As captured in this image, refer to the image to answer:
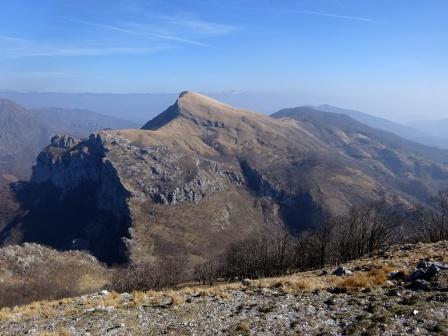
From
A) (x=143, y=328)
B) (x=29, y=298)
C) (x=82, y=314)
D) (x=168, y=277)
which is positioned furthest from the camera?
(x=29, y=298)

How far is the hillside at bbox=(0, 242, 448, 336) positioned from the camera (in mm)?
23734

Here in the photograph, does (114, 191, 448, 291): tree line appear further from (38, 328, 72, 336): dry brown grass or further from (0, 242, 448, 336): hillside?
(38, 328, 72, 336): dry brown grass

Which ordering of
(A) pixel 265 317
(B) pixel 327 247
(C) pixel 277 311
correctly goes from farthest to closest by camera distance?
(B) pixel 327 247
(C) pixel 277 311
(A) pixel 265 317

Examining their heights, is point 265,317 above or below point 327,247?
above

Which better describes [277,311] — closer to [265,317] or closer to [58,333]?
[265,317]

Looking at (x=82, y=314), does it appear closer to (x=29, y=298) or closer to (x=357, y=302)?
(x=357, y=302)

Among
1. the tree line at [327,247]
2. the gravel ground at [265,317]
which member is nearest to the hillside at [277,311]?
the gravel ground at [265,317]

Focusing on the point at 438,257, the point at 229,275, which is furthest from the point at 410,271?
the point at 229,275

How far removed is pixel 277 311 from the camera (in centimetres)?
2695

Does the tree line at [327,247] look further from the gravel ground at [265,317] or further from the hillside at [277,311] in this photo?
the gravel ground at [265,317]

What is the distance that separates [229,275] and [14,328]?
87352 millimetres

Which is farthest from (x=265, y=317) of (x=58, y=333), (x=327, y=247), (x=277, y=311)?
(x=327, y=247)

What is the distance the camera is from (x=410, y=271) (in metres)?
32.6

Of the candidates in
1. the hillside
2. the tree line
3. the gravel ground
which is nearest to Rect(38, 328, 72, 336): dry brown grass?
the gravel ground
